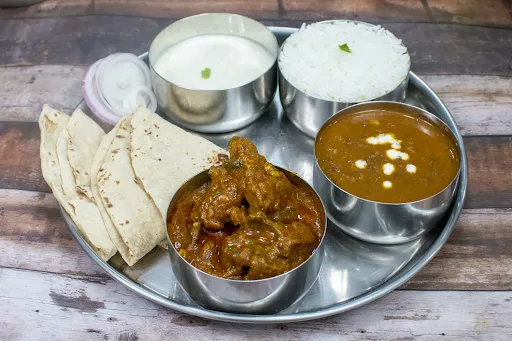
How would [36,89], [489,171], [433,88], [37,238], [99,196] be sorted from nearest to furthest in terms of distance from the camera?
[99,196]
[37,238]
[489,171]
[433,88]
[36,89]

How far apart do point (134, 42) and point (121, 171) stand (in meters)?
1.90

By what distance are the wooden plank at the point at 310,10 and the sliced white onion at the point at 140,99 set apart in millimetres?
1333

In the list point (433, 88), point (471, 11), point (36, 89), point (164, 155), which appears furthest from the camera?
point (471, 11)

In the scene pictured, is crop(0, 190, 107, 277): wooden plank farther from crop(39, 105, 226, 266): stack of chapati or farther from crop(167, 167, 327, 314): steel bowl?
crop(167, 167, 327, 314): steel bowl

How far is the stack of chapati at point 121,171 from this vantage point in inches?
118

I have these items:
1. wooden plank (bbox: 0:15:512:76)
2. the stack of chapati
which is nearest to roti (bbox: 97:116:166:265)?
the stack of chapati

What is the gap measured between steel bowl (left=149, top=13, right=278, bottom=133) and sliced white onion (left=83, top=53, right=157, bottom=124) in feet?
0.51

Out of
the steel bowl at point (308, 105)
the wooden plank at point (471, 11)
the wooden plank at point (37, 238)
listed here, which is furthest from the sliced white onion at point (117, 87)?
the wooden plank at point (471, 11)

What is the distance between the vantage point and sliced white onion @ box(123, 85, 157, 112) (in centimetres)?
380

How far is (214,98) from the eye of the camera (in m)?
3.54

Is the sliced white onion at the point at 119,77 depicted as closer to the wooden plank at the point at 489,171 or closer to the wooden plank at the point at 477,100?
the wooden plank at the point at 477,100

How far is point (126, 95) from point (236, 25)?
89 cm

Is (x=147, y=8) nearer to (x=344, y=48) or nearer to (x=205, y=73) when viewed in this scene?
(x=205, y=73)

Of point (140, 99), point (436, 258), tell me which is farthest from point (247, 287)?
→ point (140, 99)
